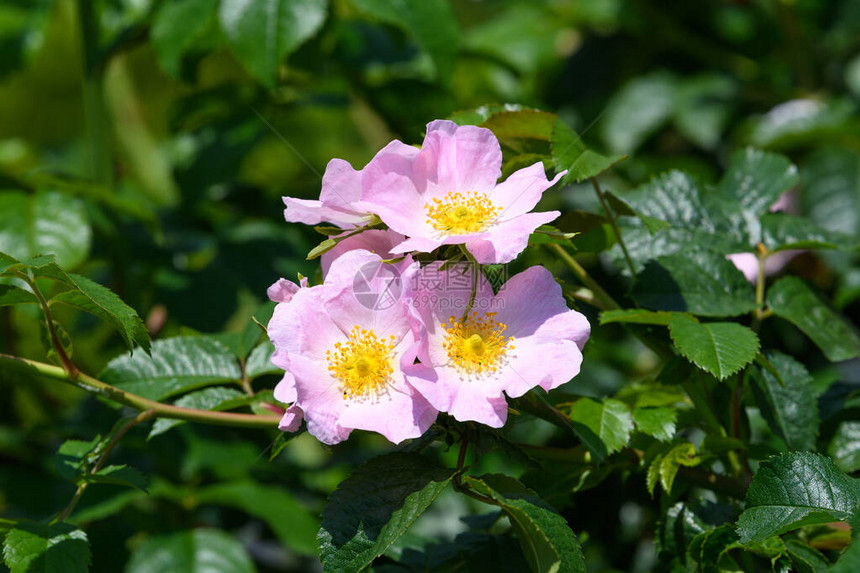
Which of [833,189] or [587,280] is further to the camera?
[833,189]

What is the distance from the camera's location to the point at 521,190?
75 cm

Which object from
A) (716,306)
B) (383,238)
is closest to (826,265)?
(716,306)

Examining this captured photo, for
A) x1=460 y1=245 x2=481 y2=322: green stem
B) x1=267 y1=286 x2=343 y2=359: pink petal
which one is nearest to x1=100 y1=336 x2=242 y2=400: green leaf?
x1=267 y1=286 x2=343 y2=359: pink petal

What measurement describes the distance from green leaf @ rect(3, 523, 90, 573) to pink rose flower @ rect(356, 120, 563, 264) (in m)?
0.44

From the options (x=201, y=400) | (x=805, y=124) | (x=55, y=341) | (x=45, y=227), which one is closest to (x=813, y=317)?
(x=201, y=400)

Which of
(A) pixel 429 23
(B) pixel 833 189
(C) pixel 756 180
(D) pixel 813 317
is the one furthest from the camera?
(B) pixel 833 189

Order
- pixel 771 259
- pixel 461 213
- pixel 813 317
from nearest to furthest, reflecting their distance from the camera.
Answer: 1. pixel 461 213
2. pixel 813 317
3. pixel 771 259

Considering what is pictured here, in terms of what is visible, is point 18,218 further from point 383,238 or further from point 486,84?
point 486,84

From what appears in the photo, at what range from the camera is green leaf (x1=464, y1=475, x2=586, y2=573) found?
0.67 metres

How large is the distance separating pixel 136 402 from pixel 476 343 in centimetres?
36

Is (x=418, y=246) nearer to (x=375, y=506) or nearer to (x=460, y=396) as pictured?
(x=460, y=396)

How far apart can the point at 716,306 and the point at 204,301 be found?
934 millimetres

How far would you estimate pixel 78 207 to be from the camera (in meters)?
1.37

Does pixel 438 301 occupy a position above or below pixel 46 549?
above
